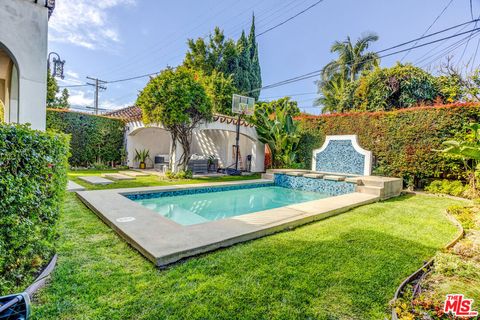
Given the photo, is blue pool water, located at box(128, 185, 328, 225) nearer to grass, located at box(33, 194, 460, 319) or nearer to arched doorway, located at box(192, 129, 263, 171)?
grass, located at box(33, 194, 460, 319)

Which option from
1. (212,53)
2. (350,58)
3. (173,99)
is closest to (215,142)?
(173,99)

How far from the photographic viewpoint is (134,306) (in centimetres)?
253

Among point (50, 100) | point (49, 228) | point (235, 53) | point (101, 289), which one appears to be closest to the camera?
point (101, 289)

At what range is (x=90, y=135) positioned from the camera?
15.6 m

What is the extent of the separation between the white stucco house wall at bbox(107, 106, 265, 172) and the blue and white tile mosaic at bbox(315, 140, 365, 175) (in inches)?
176

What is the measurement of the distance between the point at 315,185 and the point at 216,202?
→ 17.1 feet

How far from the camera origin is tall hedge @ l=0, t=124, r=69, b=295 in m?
2.32

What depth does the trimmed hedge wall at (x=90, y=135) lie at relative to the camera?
14.6 m

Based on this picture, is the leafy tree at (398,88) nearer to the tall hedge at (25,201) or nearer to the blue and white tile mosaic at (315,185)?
the blue and white tile mosaic at (315,185)

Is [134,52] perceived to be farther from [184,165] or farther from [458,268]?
[458,268]

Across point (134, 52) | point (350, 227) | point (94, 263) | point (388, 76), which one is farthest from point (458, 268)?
point (134, 52)

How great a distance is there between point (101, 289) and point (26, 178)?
4.77ft

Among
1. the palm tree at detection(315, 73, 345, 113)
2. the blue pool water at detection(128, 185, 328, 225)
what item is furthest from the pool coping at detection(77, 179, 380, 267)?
the palm tree at detection(315, 73, 345, 113)

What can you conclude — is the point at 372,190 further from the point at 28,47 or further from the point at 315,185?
the point at 28,47
